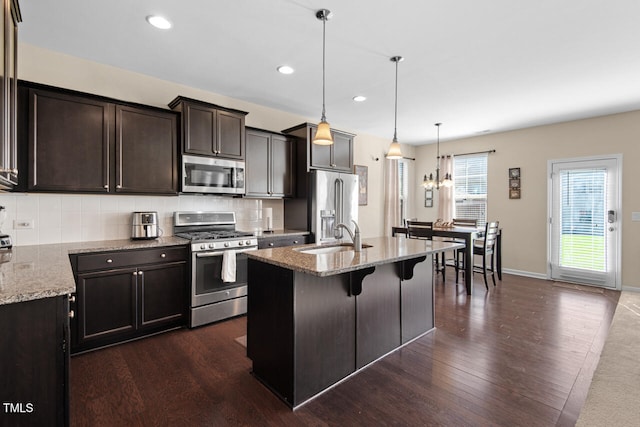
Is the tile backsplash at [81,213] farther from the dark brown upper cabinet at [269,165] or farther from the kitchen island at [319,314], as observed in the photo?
the kitchen island at [319,314]

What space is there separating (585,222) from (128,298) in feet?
21.2

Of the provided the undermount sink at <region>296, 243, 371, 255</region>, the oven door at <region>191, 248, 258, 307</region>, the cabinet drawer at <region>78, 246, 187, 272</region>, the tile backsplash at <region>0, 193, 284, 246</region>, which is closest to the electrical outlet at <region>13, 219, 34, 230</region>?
the tile backsplash at <region>0, 193, 284, 246</region>

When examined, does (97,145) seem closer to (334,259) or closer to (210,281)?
(210,281)

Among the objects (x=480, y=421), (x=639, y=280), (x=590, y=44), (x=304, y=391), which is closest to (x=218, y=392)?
(x=304, y=391)

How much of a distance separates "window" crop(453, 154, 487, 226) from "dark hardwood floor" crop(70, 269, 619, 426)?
10.3ft

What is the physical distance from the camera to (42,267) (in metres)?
1.78

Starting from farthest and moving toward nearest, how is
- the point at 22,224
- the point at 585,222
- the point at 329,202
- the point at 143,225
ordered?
the point at 585,222
the point at 329,202
the point at 143,225
the point at 22,224

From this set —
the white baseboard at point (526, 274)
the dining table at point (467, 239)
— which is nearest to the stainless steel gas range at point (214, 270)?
the dining table at point (467, 239)

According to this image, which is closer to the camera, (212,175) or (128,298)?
(128,298)

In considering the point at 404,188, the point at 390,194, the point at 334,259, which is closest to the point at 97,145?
the point at 334,259

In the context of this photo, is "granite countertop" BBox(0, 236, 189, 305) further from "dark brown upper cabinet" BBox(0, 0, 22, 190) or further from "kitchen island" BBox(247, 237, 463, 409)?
"kitchen island" BBox(247, 237, 463, 409)

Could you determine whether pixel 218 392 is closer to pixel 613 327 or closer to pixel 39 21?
pixel 39 21

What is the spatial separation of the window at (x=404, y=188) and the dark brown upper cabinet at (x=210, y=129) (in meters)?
4.17

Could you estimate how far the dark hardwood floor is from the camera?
1878 mm
